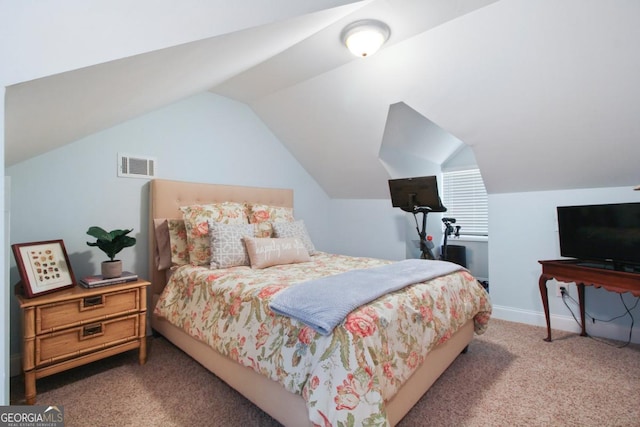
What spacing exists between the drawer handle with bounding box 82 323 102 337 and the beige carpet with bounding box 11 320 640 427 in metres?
0.31

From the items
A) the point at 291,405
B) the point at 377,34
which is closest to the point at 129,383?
the point at 291,405

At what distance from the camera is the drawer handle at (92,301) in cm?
184

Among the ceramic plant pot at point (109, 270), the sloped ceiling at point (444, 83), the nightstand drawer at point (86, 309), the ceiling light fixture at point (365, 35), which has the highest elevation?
the ceiling light fixture at point (365, 35)

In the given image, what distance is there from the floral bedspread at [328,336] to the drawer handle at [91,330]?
42 centimetres

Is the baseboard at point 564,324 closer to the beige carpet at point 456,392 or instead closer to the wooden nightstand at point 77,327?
the beige carpet at point 456,392

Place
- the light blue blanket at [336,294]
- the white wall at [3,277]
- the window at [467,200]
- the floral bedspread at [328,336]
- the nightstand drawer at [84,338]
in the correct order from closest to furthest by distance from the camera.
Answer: the white wall at [3,277] < the floral bedspread at [328,336] < the light blue blanket at [336,294] < the nightstand drawer at [84,338] < the window at [467,200]

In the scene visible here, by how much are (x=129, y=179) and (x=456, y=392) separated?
112 inches

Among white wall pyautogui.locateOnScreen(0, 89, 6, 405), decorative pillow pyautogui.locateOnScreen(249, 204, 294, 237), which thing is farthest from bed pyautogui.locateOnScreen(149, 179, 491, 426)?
white wall pyautogui.locateOnScreen(0, 89, 6, 405)

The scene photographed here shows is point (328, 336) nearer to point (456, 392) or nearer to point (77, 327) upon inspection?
point (456, 392)

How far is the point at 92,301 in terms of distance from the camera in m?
1.87

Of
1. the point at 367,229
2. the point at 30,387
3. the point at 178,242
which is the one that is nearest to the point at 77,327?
the point at 30,387

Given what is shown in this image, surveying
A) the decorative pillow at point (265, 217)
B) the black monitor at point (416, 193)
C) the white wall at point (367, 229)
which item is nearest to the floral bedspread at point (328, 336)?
the decorative pillow at point (265, 217)

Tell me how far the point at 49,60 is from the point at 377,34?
190 cm

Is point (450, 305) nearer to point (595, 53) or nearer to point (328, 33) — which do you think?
point (595, 53)
